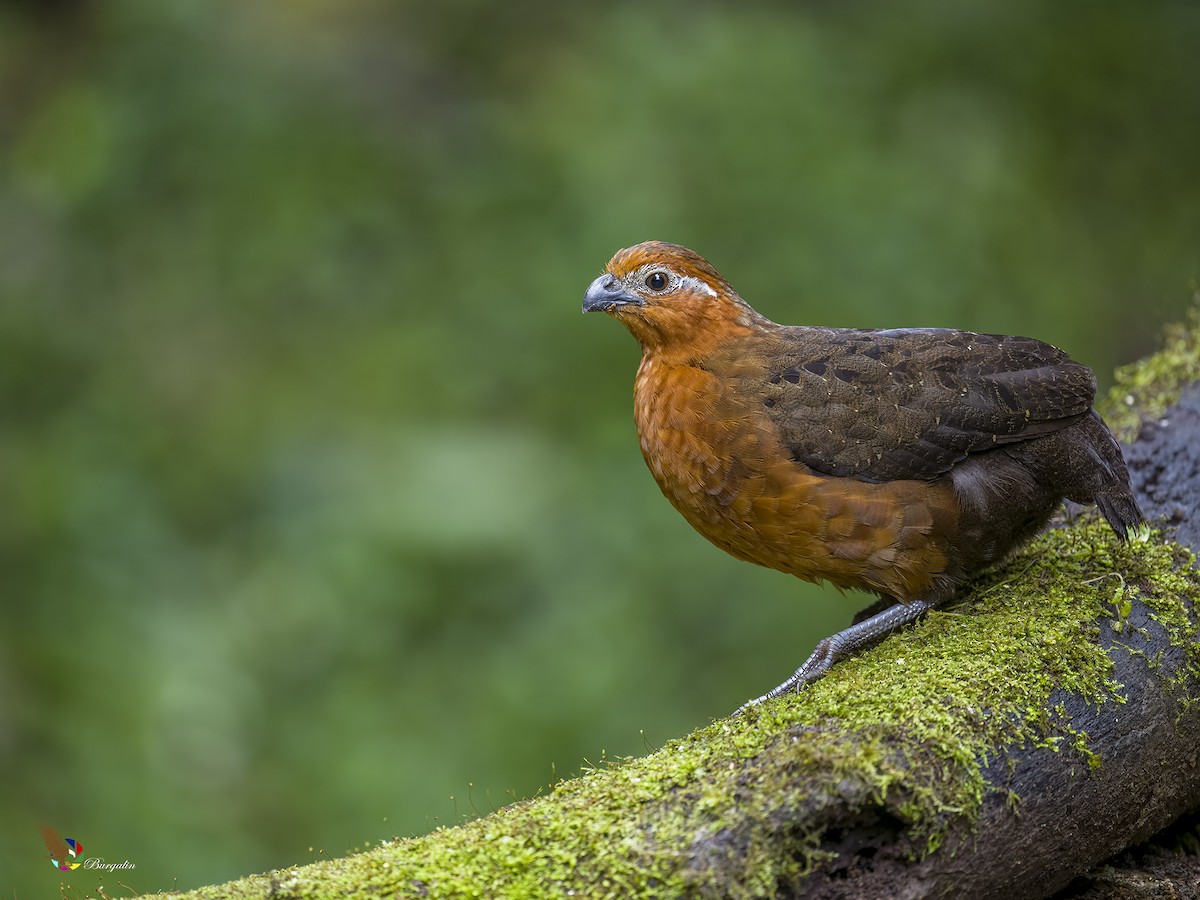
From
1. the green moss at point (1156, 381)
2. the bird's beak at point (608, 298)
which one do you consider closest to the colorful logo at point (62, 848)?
the bird's beak at point (608, 298)

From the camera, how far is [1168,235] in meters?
9.29

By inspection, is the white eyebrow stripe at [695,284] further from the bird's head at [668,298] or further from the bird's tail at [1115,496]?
the bird's tail at [1115,496]

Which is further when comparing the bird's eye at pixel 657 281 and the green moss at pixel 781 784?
the bird's eye at pixel 657 281

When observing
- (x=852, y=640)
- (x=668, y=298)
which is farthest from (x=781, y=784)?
(x=668, y=298)

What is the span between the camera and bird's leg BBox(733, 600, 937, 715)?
4.02 meters

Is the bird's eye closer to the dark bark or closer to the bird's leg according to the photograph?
the bird's leg

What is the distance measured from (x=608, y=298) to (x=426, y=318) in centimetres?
314

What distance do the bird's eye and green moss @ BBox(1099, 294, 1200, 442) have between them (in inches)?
81.5

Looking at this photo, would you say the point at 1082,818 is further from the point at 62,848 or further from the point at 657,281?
the point at 62,848

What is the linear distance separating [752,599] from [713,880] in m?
4.07

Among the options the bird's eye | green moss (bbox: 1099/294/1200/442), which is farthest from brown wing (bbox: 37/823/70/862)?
green moss (bbox: 1099/294/1200/442)

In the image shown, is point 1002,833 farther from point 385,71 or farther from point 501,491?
point 385,71

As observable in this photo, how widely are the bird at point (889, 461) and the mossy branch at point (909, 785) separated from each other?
0.82 ft

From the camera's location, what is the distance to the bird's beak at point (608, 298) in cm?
474
